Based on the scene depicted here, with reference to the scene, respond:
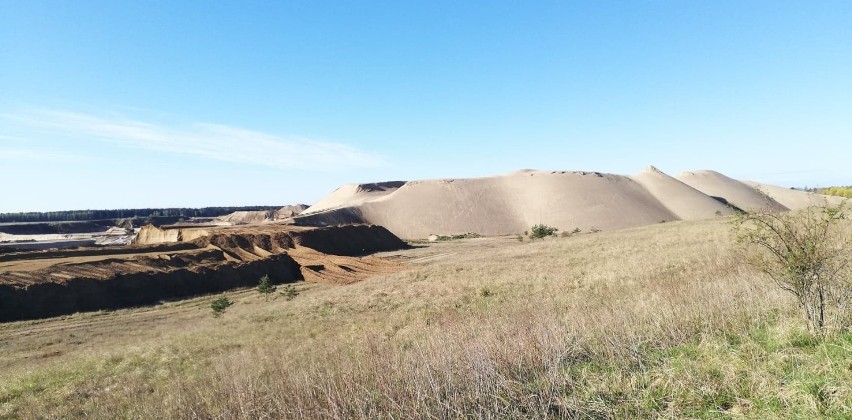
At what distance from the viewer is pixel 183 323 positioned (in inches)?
947

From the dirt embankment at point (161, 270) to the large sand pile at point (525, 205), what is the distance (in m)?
32.9

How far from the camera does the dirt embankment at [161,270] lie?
29.8 m

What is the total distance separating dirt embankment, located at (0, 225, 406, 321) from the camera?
97.6 ft

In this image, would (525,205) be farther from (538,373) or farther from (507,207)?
(538,373)

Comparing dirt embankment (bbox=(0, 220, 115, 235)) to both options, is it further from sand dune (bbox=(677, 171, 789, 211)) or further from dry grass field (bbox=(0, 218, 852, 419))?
sand dune (bbox=(677, 171, 789, 211))

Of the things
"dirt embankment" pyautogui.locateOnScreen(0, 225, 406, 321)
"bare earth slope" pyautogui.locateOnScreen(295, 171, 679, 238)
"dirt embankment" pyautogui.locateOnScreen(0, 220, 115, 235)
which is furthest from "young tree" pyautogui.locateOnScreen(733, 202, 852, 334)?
"dirt embankment" pyautogui.locateOnScreen(0, 220, 115, 235)

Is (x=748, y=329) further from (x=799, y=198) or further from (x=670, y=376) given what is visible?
(x=799, y=198)

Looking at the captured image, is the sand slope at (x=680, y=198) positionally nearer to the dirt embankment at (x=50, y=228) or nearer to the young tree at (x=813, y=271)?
the young tree at (x=813, y=271)

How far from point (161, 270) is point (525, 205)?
93.3 meters

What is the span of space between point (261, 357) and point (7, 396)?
687cm

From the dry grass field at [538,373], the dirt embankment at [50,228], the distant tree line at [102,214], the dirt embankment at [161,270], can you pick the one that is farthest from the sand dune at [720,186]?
the dirt embankment at [50,228]

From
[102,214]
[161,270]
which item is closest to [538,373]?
[161,270]

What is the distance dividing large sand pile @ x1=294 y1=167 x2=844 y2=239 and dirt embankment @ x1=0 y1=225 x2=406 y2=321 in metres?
32.9

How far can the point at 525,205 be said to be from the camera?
115875 mm
